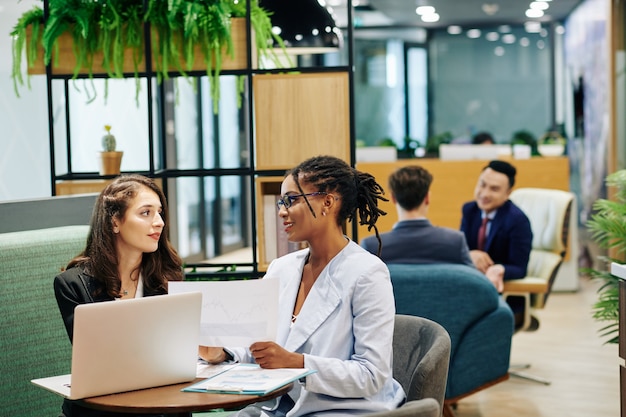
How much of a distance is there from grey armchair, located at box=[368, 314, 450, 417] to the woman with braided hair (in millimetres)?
97

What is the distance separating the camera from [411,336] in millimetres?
2619

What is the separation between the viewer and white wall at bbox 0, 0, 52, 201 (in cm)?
507

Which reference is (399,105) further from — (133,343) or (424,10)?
(133,343)

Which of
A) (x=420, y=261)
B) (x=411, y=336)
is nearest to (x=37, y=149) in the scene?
(x=420, y=261)

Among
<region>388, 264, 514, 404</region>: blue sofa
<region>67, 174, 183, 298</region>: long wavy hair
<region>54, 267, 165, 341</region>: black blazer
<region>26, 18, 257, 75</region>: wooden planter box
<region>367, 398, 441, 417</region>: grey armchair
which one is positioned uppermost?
<region>26, 18, 257, 75</region>: wooden planter box

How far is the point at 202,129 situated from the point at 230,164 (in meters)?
0.65

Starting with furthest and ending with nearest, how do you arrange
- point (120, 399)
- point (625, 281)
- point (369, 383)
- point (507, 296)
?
point (507, 296) → point (625, 281) → point (369, 383) → point (120, 399)

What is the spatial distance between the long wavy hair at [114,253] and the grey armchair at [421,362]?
765 mm

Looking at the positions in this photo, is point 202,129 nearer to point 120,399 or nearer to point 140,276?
point 140,276

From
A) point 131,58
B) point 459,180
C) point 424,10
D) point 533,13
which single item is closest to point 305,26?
point 131,58

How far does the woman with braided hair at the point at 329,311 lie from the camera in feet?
7.50

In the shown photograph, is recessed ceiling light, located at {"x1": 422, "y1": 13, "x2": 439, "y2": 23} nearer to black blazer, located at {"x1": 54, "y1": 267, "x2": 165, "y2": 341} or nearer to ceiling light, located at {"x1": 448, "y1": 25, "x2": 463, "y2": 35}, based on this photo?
ceiling light, located at {"x1": 448, "y1": 25, "x2": 463, "y2": 35}

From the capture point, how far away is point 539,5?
1238 cm

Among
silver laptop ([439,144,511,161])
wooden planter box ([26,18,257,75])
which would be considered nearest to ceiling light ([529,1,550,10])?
silver laptop ([439,144,511,161])
